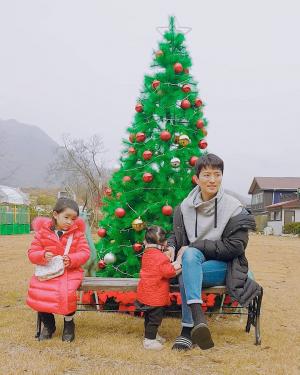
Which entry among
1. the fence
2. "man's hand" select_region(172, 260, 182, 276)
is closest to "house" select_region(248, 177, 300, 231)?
the fence

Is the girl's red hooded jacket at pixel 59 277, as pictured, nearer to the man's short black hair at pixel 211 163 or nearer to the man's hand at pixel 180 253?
the man's hand at pixel 180 253

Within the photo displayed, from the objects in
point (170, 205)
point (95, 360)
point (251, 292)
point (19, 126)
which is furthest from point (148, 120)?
point (19, 126)

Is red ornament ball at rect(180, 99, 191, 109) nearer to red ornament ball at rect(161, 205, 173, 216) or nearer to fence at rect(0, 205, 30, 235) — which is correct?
red ornament ball at rect(161, 205, 173, 216)

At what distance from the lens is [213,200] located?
4.20m

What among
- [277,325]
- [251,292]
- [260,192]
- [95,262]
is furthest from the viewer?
[260,192]

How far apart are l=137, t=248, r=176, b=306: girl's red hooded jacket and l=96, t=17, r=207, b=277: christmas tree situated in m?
1.12

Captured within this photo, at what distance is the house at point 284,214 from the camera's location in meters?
41.9

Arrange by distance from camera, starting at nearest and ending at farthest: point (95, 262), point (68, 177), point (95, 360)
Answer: point (95, 360) → point (95, 262) → point (68, 177)

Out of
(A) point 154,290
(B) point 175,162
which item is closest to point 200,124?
(B) point 175,162

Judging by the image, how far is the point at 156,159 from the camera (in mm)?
5367

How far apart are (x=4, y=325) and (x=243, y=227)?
2.58m

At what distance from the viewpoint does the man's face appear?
4172mm

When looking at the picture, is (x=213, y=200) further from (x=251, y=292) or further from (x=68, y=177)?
(x=68, y=177)

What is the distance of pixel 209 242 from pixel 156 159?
5.19 ft
